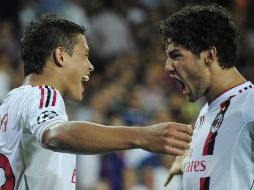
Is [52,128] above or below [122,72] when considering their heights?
below

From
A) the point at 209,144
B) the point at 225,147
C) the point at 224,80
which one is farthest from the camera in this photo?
the point at 224,80

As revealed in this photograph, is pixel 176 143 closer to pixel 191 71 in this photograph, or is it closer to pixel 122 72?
pixel 191 71

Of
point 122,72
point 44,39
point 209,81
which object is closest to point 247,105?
point 209,81

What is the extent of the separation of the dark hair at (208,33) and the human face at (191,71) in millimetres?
41

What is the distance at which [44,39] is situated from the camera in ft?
12.8

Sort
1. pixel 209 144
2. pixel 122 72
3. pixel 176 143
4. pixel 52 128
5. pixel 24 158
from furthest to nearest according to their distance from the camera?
pixel 122 72, pixel 209 144, pixel 24 158, pixel 52 128, pixel 176 143

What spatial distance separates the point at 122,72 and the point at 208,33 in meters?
6.49

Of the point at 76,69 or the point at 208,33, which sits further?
the point at 208,33

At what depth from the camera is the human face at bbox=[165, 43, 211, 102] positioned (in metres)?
4.06

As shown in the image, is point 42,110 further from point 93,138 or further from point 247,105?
point 247,105

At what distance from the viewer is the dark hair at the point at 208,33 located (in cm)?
407

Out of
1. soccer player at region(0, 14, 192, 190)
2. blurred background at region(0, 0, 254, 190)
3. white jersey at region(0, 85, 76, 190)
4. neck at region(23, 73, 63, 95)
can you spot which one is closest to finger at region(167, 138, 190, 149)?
soccer player at region(0, 14, 192, 190)

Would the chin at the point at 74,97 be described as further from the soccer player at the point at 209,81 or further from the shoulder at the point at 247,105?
the shoulder at the point at 247,105

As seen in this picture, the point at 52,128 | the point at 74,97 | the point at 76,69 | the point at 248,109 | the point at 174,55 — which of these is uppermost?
the point at 174,55
